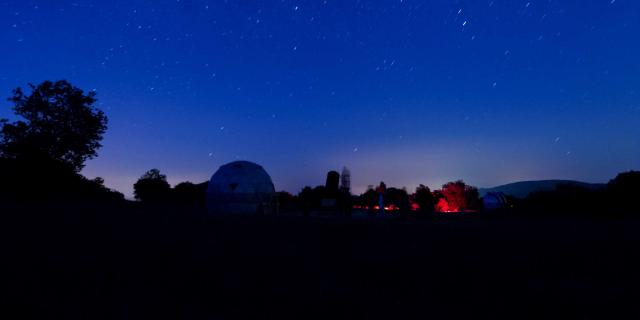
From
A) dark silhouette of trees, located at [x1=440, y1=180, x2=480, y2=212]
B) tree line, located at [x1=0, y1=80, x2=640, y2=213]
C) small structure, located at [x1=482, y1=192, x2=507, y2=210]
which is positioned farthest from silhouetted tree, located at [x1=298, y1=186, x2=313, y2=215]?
small structure, located at [x1=482, y1=192, x2=507, y2=210]

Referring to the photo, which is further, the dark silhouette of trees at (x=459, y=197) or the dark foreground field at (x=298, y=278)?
the dark silhouette of trees at (x=459, y=197)

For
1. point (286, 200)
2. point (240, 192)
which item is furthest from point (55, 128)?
point (286, 200)

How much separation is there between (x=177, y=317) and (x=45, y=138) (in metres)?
37.5

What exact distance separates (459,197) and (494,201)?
14.9 ft

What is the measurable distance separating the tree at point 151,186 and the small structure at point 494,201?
170 ft

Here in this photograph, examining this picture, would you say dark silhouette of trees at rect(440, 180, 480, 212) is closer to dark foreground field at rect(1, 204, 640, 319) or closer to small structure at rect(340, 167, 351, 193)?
small structure at rect(340, 167, 351, 193)

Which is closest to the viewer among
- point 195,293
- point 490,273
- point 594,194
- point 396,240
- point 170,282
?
point 195,293

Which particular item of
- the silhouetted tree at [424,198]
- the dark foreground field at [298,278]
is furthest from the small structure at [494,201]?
the dark foreground field at [298,278]

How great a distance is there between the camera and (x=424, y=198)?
188 feet

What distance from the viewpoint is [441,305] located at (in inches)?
Result: 188

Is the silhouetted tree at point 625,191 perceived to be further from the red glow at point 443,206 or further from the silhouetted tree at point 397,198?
the silhouetted tree at point 397,198

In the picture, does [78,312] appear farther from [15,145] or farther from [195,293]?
[15,145]

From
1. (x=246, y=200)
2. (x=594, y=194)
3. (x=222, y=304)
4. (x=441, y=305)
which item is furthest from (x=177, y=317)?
(x=594, y=194)

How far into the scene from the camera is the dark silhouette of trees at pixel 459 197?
174 ft
